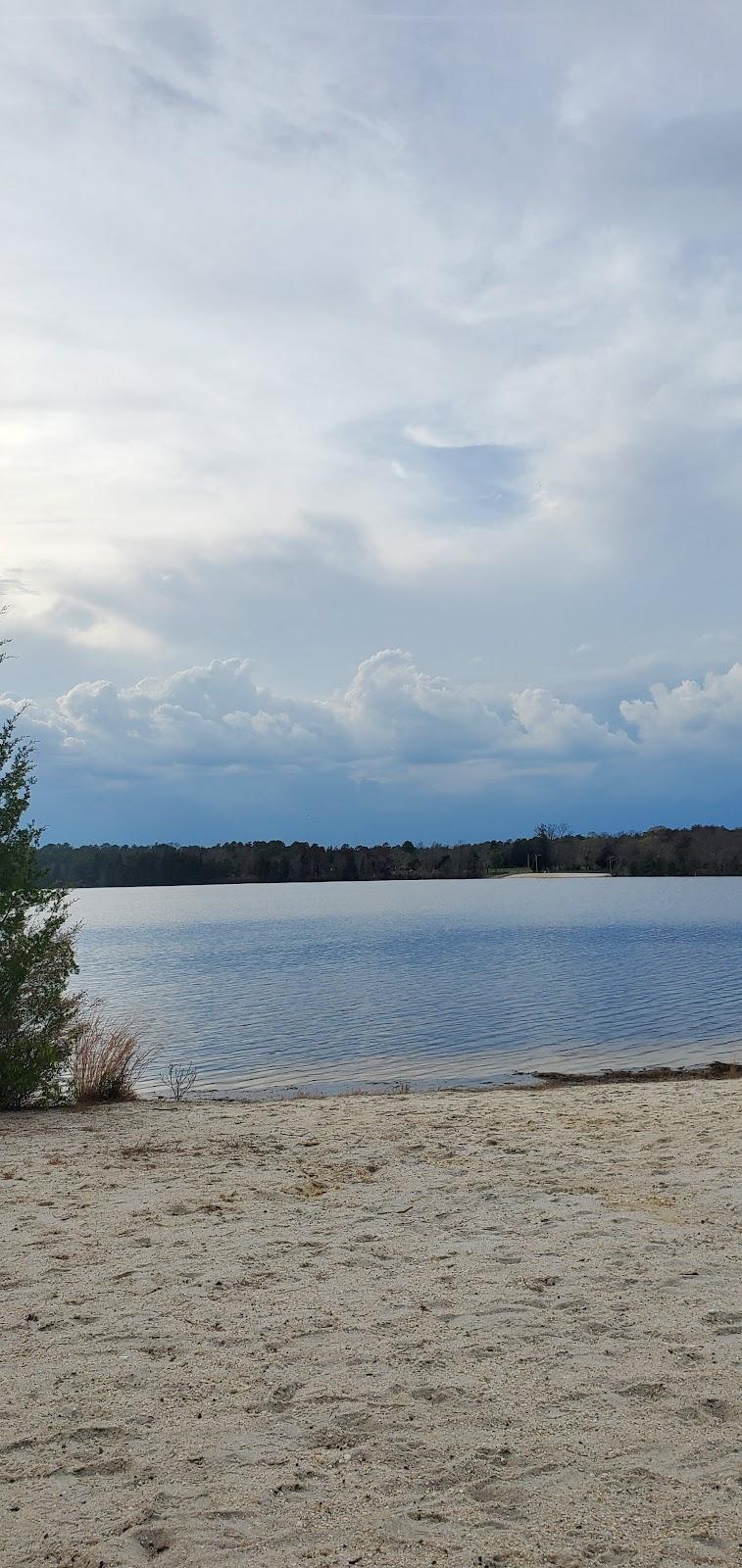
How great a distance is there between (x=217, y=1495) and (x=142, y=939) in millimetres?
69998

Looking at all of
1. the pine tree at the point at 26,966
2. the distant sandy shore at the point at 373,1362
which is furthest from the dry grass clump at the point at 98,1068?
the distant sandy shore at the point at 373,1362

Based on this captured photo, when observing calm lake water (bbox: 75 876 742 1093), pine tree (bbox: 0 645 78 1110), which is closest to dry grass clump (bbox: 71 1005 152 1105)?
pine tree (bbox: 0 645 78 1110)

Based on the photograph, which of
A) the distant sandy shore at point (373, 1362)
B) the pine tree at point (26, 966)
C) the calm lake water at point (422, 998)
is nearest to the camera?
the distant sandy shore at point (373, 1362)

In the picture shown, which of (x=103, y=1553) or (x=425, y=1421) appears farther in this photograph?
(x=425, y=1421)

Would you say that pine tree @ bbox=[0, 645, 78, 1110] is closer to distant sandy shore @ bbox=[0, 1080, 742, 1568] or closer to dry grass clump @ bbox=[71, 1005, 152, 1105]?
dry grass clump @ bbox=[71, 1005, 152, 1105]

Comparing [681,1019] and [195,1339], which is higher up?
[195,1339]

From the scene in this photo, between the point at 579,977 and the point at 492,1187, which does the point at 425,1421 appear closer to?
the point at 492,1187

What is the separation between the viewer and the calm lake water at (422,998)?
23.4 metres

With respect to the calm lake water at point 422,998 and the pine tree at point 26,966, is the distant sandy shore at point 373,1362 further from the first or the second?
the calm lake water at point 422,998

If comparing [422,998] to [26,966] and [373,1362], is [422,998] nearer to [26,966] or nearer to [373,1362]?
[26,966]

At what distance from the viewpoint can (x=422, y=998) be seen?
34.3 metres

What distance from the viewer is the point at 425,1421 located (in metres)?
4.98

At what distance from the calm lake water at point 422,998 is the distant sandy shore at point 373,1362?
1132 centimetres

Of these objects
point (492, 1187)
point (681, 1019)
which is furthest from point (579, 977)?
point (492, 1187)
